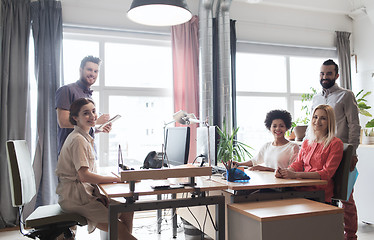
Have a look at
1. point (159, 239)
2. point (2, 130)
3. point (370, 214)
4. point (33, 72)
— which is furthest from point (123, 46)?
point (370, 214)

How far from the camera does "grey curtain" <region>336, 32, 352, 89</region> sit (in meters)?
5.20

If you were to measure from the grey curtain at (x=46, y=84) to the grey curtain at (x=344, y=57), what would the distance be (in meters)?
4.08

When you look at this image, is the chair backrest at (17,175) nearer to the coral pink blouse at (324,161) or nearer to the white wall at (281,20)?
the coral pink blouse at (324,161)

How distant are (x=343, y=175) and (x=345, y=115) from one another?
78cm

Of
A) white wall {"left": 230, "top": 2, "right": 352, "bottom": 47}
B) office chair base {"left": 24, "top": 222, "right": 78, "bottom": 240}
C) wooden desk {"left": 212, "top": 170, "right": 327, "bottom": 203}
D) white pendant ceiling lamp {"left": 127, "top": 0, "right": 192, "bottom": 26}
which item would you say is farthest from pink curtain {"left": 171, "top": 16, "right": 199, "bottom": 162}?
office chair base {"left": 24, "top": 222, "right": 78, "bottom": 240}

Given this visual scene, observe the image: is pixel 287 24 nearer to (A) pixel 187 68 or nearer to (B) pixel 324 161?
(A) pixel 187 68

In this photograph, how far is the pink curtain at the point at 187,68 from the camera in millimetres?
4379

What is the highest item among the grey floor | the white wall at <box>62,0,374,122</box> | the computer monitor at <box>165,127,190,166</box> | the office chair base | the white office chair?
the white wall at <box>62,0,374,122</box>

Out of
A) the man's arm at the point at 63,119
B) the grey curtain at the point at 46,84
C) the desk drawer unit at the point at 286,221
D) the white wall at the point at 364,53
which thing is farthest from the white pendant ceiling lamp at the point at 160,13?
the white wall at the point at 364,53

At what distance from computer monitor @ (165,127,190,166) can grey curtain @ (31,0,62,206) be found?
165cm

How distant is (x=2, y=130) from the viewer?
3684 millimetres

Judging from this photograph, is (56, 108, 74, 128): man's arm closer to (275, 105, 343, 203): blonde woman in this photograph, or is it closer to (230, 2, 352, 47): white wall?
(275, 105, 343, 203): blonde woman

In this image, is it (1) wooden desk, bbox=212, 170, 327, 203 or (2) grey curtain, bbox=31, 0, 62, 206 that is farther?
(2) grey curtain, bbox=31, 0, 62, 206

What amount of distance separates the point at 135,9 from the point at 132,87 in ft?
6.59
